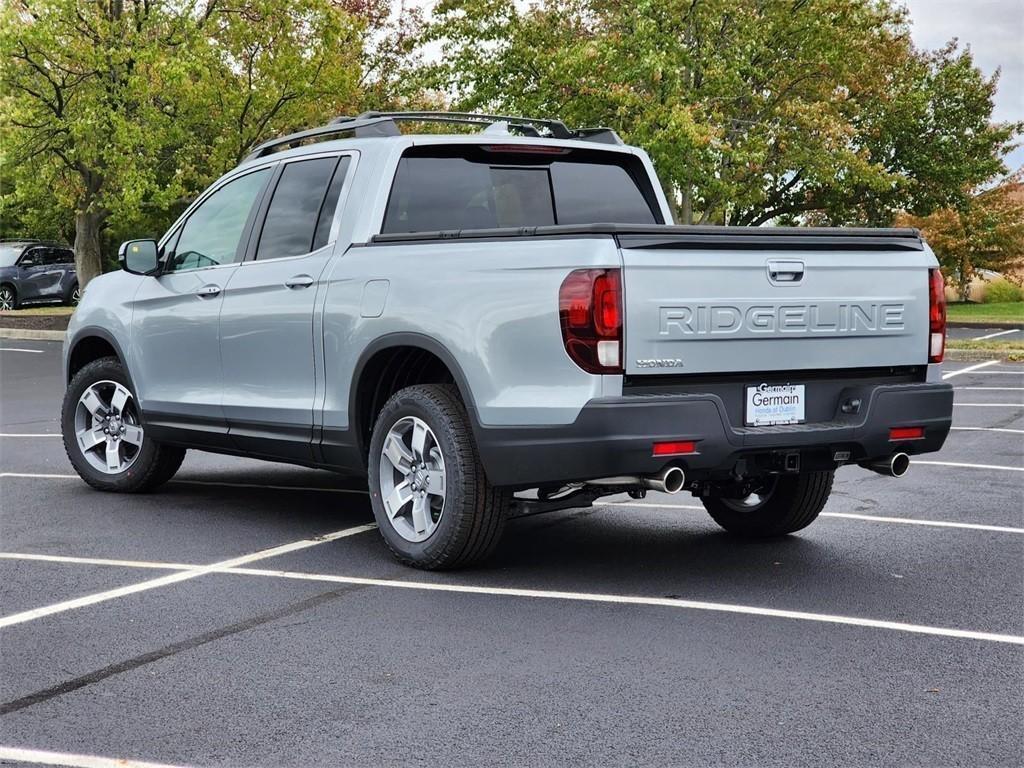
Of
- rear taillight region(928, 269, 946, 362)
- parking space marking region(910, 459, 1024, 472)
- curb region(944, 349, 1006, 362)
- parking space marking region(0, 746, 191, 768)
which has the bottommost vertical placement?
curb region(944, 349, 1006, 362)

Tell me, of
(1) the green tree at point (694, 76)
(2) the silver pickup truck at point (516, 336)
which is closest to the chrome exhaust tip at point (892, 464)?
(2) the silver pickup truck at point (516, 336)

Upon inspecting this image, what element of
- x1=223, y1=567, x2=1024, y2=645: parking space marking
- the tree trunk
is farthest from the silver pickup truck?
the tree trunk

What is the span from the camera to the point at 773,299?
233 inches

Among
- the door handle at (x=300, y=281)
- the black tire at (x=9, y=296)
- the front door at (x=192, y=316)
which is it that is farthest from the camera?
the black tire at (x=9, y=296)

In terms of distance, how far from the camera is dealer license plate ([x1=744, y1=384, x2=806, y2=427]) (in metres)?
5.88

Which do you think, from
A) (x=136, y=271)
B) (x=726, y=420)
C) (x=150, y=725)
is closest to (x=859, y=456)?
(x=726, y=420)

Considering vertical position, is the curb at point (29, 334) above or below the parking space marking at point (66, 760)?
below

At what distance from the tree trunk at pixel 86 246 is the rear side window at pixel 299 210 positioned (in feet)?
82.3

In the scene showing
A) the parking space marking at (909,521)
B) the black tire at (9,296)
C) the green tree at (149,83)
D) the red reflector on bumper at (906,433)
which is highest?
the green tree at (149,83)

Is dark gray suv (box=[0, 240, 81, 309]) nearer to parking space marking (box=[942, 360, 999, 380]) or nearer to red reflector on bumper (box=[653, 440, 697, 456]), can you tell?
parking space marking (box=[942, 360, 999, 380])

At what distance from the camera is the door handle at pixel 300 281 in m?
6.98

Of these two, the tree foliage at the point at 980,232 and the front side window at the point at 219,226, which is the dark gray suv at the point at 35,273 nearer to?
the tree foliage at the point at 980,232

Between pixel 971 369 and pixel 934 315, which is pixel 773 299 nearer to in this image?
pixel 934 315

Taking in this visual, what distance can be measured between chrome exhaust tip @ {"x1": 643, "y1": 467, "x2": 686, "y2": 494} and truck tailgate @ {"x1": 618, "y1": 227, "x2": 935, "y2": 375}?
41 cm
